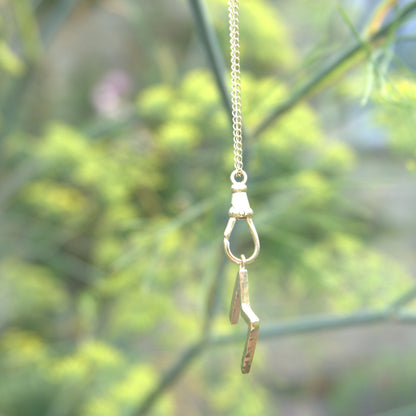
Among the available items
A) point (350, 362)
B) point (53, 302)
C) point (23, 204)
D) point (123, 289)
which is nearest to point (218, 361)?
point (123, 289)

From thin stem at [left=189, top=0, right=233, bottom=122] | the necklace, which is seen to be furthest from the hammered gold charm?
thin stem at [left=189, top=0, right=233, bottom=122]

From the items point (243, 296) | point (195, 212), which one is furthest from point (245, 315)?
point (195, 212)

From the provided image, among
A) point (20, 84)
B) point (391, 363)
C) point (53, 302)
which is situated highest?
point (20, 84)

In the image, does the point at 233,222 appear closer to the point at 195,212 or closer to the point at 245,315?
Answer: the point at 245,315

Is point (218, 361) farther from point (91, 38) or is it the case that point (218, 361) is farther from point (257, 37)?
point (91, 38)

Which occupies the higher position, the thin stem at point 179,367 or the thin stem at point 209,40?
the thin stem at point 209,40

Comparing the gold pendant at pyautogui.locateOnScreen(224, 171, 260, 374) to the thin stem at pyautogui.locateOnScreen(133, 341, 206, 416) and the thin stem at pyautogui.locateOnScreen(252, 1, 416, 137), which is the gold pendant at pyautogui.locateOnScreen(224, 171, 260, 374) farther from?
the thin stem at pyautogui.locateOnScreen(133, 341, 206, 416)

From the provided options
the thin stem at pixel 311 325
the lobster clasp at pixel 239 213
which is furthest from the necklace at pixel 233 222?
the thin stem at pixel 311 325

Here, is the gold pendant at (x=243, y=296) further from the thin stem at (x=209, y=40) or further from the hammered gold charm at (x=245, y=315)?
the thin stem at (x=209, y=40)
